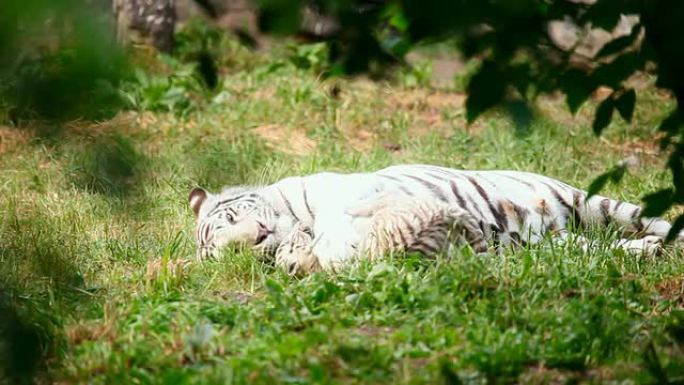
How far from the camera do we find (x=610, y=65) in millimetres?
2809

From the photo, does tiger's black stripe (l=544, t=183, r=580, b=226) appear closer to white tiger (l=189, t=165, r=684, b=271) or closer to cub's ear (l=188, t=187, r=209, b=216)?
white tiger (l=189, t=165, r=684, b=271)

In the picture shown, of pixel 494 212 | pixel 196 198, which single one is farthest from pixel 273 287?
pixel 494 212

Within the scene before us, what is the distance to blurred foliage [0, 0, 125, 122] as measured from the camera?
1.20 meters

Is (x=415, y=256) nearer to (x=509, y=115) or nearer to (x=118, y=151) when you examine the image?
(x=509, y=115)

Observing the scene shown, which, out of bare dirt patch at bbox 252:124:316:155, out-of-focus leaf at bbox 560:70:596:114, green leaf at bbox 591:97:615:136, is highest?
out-of-focus leaf at bbox 560:70:596:114

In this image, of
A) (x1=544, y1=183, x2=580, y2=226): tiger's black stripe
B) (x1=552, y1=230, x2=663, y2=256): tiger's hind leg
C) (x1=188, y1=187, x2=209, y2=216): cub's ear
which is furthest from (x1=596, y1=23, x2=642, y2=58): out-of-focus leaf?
(x1=188, y1=187, x2=209, y2=216): cub's ear

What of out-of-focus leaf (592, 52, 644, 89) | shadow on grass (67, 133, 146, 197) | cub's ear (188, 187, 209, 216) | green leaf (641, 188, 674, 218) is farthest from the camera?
cub's ear (188, 187, 209, 216)

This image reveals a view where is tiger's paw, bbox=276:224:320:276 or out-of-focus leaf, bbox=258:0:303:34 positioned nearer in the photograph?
out-of-focus leaf, bbox=258:0:303:34

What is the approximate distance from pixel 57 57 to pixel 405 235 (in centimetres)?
351

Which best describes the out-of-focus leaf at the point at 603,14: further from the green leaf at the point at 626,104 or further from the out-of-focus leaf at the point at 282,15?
the out-of-focus leaf at the point at 282,15

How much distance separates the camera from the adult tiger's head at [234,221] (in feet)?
16.5

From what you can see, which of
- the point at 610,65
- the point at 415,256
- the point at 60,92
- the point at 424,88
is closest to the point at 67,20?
the point at 60,92

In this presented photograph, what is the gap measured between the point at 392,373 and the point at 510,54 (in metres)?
1.52

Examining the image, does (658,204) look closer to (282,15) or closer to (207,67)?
(207,67)
